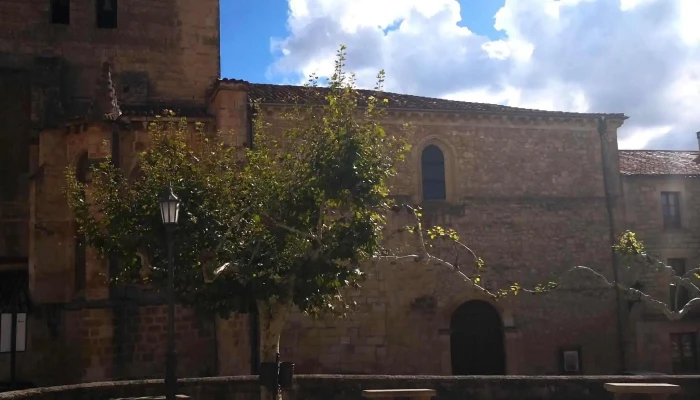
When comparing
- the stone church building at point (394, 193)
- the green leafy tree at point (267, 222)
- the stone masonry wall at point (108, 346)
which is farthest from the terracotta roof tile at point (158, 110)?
the green leafy tree at point (267, 222)

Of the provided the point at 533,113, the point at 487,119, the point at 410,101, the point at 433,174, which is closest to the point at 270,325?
the point at 433,174

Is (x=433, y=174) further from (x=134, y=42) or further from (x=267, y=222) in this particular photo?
(x=267, y=222)

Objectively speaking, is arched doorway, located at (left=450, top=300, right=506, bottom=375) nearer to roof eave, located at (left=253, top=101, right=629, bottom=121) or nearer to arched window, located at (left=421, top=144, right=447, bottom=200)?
arched window, located at (left=421, top=144, right=447, bottom=200)

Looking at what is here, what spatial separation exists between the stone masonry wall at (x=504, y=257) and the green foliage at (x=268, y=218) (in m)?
8.05

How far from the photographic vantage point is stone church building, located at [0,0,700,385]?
1750 centimetres

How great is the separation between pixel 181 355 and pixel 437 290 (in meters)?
7.66

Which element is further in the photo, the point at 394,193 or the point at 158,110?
the point at 394,193

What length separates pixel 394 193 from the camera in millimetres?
21000

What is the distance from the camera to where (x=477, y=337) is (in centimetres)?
2133

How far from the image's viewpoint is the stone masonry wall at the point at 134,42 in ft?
66.2

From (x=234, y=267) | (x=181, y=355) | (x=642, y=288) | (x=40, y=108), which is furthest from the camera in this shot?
(x=642, y=288)

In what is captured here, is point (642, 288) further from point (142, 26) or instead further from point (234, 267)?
point (142, 26)

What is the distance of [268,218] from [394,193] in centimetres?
948

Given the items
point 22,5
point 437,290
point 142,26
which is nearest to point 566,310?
point 437,290
